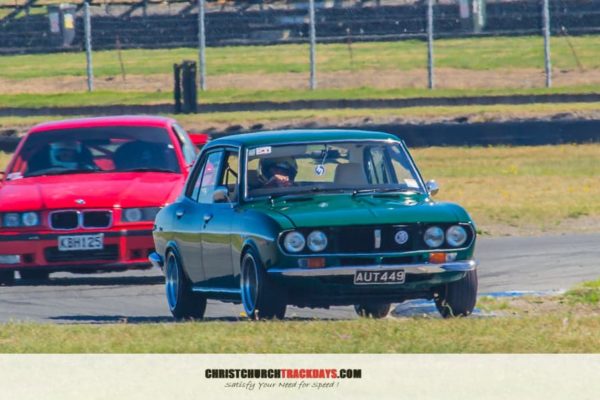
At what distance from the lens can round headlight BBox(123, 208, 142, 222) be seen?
14242mm

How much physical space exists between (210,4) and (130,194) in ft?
118

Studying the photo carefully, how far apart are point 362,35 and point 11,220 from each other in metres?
27.8

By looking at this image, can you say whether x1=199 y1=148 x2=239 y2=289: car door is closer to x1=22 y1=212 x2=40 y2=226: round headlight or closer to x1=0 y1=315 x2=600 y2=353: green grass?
x1=0 y1=315 x2=600 y2=353: green grass

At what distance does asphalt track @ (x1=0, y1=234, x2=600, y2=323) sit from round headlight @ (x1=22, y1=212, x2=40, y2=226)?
1.95 feet

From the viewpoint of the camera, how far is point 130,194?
567 inches

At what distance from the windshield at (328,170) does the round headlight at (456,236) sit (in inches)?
32.7

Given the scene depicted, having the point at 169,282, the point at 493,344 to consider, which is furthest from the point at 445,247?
the point at 169,282

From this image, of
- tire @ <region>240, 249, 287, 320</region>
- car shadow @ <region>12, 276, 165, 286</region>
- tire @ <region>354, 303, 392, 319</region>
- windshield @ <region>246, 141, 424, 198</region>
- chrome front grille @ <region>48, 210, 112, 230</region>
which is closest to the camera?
tire @ <region>240, 249, 287, 320</region>

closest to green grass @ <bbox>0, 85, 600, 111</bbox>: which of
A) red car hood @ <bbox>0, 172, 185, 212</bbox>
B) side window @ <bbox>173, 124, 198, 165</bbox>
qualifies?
side window @ <bbox>173, 124, 198, 165</bbox>

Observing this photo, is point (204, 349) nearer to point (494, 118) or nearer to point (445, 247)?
point (445, 247)

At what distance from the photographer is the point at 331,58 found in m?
46.0
